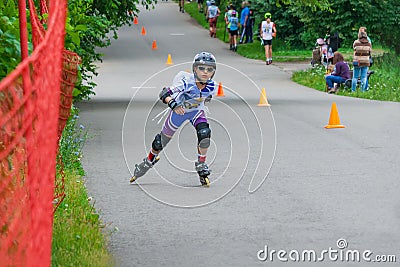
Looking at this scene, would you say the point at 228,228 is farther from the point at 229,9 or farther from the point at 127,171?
the point at 229,9

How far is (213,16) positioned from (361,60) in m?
23.1

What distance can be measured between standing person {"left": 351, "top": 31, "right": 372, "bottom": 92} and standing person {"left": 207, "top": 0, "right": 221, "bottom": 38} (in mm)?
21464

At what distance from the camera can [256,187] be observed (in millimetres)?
11195

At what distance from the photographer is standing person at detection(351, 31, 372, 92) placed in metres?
23.9

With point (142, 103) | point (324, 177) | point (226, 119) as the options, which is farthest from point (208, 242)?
point (142, 103)

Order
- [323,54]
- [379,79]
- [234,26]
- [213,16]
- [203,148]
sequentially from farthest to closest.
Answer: [213,16] → [234,26] → [323,54] → [379,79] → [203,148]

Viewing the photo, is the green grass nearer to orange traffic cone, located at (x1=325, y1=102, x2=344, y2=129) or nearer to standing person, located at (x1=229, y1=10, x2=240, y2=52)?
orange traffic cone, located at (x1=325, y1=102, x2=344, y2=129)

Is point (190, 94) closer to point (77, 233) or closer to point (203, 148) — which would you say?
point (203, 148)

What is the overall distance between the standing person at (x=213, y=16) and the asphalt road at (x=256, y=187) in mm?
23906

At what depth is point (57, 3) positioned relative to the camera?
5203 mm

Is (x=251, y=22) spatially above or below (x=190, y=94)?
below

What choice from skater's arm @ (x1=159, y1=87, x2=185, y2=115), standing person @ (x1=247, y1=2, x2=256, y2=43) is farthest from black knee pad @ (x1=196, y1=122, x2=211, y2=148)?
standing person @ (x1=247, y1=2, x2=256, y2=43)

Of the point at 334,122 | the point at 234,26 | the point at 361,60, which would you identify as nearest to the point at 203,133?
the point at 334,122

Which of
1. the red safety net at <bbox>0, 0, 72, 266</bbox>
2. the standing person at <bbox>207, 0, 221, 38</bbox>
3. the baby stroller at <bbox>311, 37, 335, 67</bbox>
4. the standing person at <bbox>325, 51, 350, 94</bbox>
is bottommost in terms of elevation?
the standing person at <bbox>207, 0, 221, 38</bbox>
